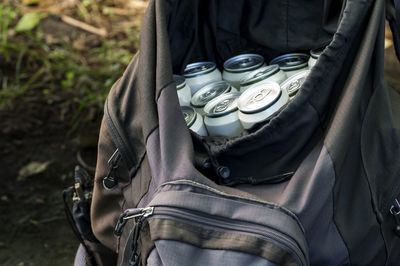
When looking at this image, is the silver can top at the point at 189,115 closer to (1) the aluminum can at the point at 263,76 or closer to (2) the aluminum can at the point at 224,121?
(2) the aluminum can at the point at 224,121

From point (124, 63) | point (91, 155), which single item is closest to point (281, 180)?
point (91, 155)

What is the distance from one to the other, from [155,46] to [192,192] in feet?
1.11

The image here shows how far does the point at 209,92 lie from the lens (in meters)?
1.27

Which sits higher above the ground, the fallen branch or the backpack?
the backpack

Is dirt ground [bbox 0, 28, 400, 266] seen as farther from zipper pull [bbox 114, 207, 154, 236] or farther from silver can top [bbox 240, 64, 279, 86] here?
silver can top [bbox 240, 64, 279, 86]

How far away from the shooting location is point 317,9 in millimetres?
1312

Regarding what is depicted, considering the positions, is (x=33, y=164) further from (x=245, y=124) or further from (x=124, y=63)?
(x=245, y=124)

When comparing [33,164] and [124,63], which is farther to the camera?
[124,63]

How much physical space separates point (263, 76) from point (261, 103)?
0.16 metres

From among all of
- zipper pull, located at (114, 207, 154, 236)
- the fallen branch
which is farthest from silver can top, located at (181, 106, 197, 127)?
the fallen branch

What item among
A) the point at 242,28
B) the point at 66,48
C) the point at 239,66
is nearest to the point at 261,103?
the point at 239,66

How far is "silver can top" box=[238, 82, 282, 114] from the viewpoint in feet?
3.59

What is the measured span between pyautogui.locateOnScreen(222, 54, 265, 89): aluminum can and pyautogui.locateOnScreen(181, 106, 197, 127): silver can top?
167 mm

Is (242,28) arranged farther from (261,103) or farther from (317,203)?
(317,203)
